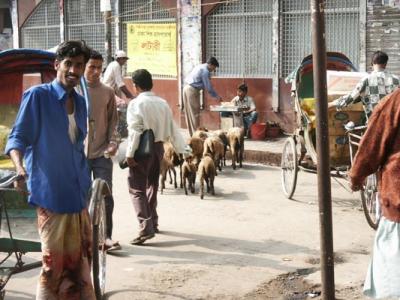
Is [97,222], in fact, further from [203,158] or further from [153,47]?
[153,47]

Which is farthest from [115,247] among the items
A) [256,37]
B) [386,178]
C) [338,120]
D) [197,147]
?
[256,37]

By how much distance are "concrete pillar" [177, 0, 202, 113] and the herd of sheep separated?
14.3 ft

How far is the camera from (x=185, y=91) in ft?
49.8

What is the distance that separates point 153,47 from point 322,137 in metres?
12.7

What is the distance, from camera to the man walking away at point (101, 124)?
688 centimetres

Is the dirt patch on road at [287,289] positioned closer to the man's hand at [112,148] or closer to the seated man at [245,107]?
the man's hand at [112,148]

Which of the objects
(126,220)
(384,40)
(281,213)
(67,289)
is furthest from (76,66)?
(384,40)

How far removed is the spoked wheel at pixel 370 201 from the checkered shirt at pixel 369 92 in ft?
2.73

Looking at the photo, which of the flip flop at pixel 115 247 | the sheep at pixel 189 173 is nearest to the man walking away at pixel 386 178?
the flip flop at pixel 115 247

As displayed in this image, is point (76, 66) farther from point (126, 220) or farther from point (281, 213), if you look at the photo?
point (281, 213)

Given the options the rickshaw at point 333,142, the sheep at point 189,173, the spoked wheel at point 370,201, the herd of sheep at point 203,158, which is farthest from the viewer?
the sheep at point 189,173

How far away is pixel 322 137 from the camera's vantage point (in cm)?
539

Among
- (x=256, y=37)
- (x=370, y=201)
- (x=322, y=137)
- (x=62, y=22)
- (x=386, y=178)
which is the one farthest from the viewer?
(x=62, y=22)

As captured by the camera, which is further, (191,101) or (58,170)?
(191,101)
